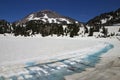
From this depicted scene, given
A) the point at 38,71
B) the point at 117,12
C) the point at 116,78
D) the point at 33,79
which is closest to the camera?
the point at 116,78

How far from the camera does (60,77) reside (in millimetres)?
8891

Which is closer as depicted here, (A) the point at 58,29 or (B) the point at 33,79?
(B) the point at 33,79

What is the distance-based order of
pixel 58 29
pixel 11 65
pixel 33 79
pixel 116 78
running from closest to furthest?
1. pixel 116 78
2. pixel 33 79
3. pixel 11 65
4. pixel 58 29

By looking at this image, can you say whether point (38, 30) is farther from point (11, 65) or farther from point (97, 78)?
point (97, 78)

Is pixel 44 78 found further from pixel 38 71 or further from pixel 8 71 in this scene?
pixel 8 71

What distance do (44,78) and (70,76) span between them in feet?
3.59

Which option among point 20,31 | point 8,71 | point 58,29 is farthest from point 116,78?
point 20,31

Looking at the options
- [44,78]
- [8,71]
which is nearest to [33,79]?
[44,78]

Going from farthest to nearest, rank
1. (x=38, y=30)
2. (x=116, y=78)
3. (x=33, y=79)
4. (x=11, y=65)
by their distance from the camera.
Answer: (x=38, y=30), (x=11, y=65), (x=33, y=79), (x=116, y=78)

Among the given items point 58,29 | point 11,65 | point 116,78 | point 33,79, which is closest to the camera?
point 116,78

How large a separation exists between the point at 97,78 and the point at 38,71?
343 centimetres

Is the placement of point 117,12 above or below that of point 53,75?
above

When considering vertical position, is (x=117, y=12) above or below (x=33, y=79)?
above

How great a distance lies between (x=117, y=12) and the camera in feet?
461
